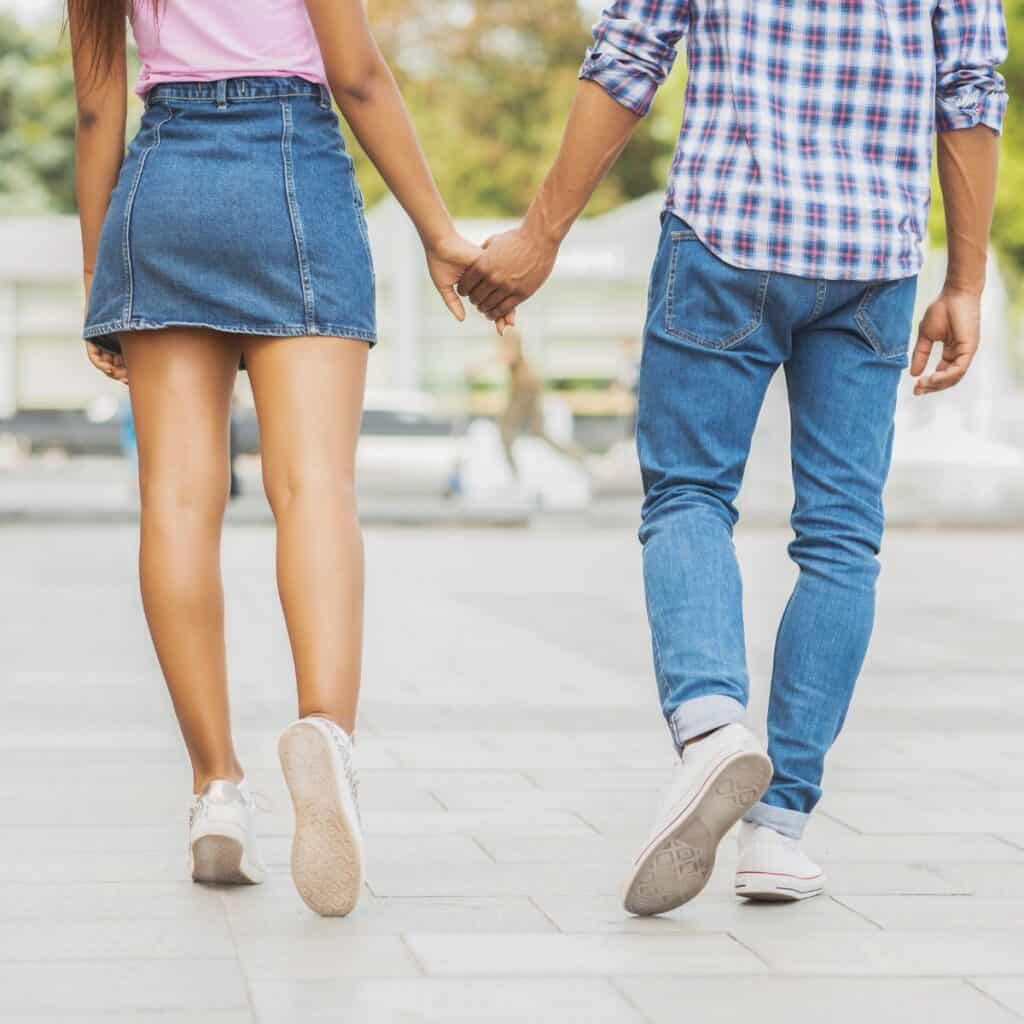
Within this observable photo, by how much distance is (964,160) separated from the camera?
3539 mm

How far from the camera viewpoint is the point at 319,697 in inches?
131

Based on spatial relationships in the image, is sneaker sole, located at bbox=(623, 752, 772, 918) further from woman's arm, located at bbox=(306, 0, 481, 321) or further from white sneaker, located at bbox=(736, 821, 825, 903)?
woman's arm, located at bbox=(306, 0, 481, 321)

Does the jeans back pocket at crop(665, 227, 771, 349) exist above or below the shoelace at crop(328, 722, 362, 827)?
above

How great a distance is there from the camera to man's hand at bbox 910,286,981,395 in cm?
359

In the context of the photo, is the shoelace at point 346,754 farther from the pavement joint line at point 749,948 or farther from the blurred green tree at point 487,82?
the blurred green tree at point 487,82

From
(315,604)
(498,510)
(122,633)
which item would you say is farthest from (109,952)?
(498,510)

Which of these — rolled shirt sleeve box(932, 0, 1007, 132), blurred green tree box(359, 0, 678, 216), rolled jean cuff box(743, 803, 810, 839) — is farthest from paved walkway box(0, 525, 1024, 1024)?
blurred green tree box(359, 0, 678, 216)

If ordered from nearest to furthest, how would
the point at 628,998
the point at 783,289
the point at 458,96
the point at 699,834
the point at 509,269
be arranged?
the point at 628,998, the point at 699,834, the point at 783,289, the point at 509,269, the point at 458,96

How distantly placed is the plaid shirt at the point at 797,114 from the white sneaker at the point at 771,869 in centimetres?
89

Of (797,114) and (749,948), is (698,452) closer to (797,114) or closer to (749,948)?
(797,114)

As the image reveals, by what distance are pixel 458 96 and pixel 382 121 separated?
1608 inches

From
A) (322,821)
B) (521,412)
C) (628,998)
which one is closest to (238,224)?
(322,821)

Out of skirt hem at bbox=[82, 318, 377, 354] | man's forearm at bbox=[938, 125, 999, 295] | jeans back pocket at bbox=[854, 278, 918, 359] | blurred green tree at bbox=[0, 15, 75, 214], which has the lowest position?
blurred green tree at bbox=[0, 15, 75, 214]

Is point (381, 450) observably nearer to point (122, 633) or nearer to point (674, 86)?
point (122, 633)
